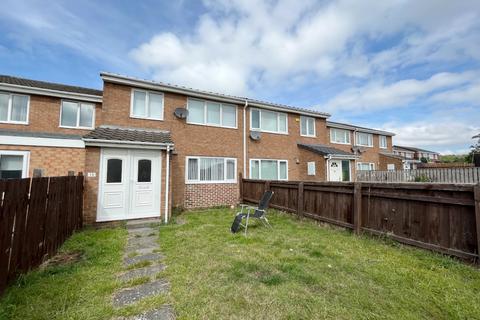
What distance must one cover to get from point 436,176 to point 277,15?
14.4 m

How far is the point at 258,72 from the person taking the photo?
48.3ft

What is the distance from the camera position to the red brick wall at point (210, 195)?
10461mm

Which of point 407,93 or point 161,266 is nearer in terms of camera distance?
point 161,266

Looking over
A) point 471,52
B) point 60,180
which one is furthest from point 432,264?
point 471,52

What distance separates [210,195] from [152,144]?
4.27 metres

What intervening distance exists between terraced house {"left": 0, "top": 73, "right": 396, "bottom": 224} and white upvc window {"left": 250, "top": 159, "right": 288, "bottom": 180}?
0.06 m

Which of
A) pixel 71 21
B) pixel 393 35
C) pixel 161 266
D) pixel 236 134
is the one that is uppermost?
pixel 393 35

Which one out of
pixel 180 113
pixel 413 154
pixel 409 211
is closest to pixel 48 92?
pixel 180 113

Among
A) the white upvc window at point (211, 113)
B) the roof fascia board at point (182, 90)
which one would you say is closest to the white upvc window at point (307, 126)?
the roof fascia board at point (182, 90)

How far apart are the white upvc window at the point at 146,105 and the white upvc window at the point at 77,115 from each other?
152 inches

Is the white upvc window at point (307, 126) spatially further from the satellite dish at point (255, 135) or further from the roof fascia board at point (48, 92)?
the roof fascia board at point (48, 92)

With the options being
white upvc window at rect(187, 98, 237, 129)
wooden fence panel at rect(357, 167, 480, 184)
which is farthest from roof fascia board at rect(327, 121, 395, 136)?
white upvc window at rect(187, 98, 237, 129)

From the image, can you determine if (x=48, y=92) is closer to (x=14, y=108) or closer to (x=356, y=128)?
(x=14, y=108)

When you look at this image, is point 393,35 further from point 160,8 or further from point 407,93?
point 407,93
